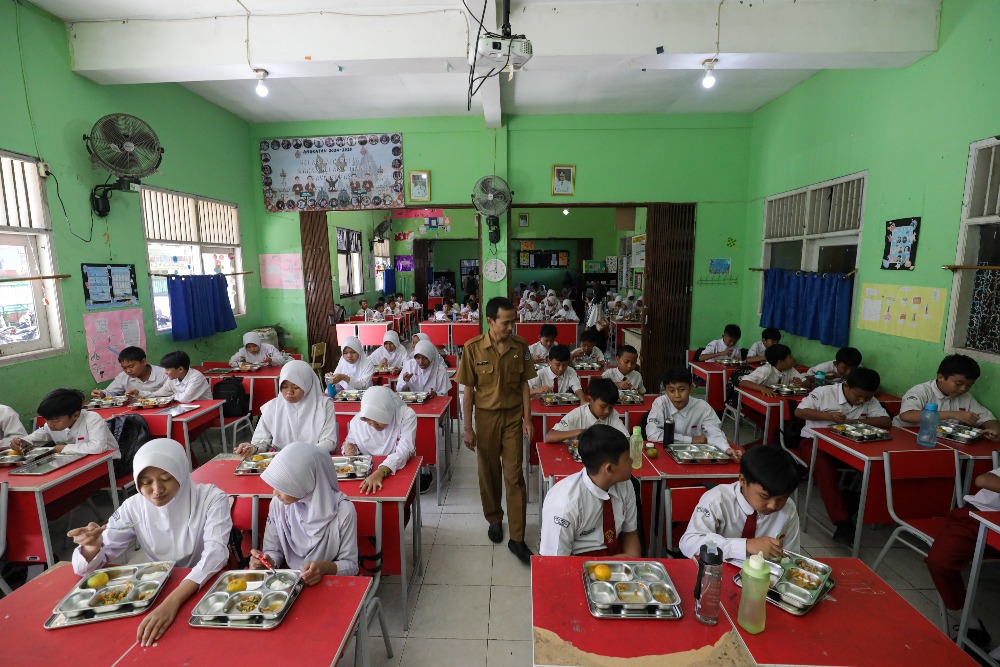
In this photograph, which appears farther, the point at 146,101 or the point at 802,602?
the point at 146,101

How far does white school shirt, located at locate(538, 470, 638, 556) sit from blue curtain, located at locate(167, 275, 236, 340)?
5.74 m

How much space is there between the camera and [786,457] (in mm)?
1989

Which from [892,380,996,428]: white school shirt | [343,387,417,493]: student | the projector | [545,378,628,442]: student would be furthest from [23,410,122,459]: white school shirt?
[892,380,996,428]: white school shirt

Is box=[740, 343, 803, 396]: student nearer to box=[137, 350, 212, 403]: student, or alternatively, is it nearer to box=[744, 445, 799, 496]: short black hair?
box=[744, 445, 799, 496]: short black hair

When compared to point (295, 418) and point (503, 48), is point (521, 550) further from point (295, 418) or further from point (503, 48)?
point (503, 48)

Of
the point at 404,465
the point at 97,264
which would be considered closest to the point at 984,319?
the point at 404,465

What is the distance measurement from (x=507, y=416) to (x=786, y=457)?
77.3 inches

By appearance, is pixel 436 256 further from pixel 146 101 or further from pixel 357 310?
pixel 146 101

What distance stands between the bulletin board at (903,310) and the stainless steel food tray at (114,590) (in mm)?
5847

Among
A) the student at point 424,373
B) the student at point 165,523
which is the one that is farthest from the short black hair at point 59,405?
the student at point 424,373

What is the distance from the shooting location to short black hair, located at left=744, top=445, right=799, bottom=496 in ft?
6.40

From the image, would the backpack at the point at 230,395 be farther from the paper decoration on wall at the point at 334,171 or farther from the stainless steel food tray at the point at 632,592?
the stainless steel food tray at the point at 632,592

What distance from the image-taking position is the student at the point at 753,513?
77.4 inches

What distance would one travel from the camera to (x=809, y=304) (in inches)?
226
